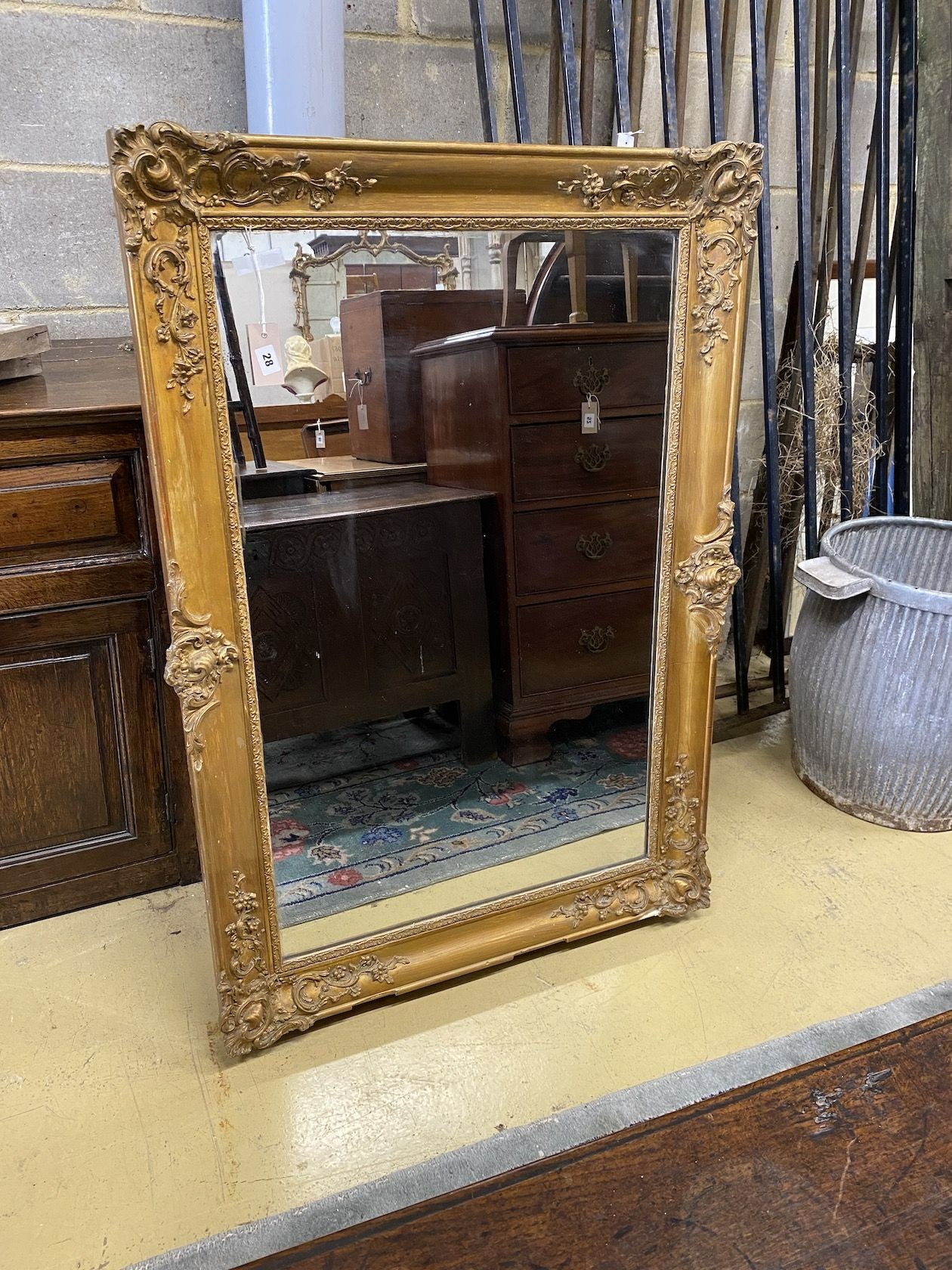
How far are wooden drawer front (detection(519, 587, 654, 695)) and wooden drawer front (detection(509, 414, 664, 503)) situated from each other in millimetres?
183

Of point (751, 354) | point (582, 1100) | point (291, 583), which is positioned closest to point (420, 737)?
point (291, 583)

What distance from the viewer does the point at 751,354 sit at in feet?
8.20

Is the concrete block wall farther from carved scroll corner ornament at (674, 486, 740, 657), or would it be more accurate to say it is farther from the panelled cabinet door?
carved scroll corner ornament at (674, 486, 740, 657)

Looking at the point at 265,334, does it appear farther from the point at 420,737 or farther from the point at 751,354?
the point at 751,354

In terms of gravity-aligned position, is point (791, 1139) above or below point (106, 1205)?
above

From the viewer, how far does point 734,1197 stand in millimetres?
907

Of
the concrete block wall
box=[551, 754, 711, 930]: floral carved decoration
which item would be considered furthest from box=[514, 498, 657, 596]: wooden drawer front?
the concrete block wall

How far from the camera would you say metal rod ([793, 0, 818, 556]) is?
76.5 inches

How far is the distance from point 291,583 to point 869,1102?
96cm

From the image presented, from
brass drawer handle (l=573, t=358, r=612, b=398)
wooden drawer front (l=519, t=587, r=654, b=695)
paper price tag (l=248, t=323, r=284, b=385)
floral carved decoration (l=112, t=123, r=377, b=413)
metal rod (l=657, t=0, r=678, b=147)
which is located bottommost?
wooden drawer front (l=519, t=587, r=654, b=695)

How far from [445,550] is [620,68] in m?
1.18

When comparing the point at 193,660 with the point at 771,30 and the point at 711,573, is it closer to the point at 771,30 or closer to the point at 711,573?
the point at 711,573

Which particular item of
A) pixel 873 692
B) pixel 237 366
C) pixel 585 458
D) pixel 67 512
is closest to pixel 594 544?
pixel 585 458

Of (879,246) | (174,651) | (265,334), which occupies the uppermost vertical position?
(879,246)
